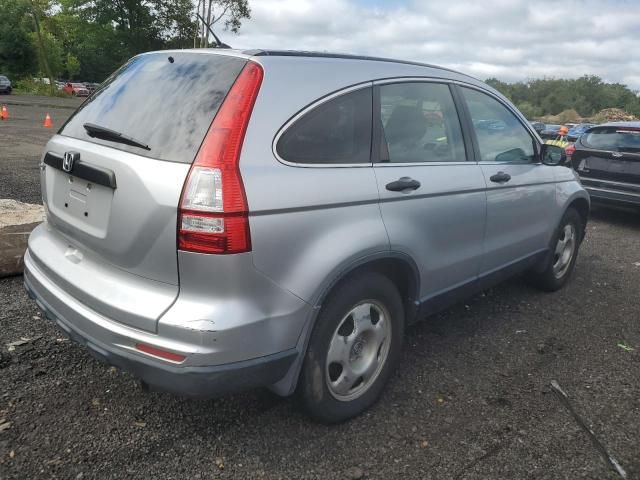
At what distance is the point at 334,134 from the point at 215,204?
77 centimetres

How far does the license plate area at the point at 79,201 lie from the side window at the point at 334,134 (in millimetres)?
813

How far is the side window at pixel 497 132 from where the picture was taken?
11.9 ft

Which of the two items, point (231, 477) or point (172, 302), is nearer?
point (172, 302)

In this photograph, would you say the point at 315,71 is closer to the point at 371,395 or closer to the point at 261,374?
the point at 261,374

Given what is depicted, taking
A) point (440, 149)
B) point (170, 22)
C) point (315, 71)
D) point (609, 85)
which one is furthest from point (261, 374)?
point (609, 85)

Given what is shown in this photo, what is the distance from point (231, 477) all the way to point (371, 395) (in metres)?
0.87

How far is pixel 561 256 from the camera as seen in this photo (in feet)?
16.0

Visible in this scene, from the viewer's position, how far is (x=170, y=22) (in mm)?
46406

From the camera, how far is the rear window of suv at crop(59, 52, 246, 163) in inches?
87.0

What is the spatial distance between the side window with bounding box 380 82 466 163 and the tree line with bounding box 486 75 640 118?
3850 inches

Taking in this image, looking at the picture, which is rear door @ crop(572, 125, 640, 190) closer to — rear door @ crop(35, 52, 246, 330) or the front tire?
the front tire

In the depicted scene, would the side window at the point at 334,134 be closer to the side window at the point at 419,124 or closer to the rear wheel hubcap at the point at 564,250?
the side window at the point at 419,124

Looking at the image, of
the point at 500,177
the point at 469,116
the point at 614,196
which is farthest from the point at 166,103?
the point at 614,196

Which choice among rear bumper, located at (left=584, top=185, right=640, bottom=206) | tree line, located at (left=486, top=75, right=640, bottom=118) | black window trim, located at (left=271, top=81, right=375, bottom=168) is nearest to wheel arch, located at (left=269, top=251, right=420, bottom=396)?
black window trim, located at (left=271, top=81, right=375, bottom=168)
